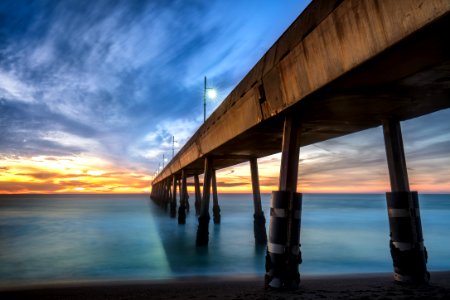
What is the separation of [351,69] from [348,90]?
1274 mm

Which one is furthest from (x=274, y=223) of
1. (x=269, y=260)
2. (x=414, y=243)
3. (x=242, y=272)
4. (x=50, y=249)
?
(x=50, y=249)

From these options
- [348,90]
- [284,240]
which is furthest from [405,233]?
[348,90]

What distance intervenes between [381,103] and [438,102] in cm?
108

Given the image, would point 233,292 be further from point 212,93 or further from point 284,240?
point 212,93

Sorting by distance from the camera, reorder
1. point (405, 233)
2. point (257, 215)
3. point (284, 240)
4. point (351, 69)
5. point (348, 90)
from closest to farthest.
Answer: point (351, 69) → point (348, 90) → point (284, 240) → point (405, 233) → point (257, 215)

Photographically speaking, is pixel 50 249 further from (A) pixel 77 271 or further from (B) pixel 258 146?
(B) pixel 258 146

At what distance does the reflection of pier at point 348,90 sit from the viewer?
357cm

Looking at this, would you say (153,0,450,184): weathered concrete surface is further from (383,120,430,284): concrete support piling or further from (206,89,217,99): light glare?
(206,89,217,99): light glare

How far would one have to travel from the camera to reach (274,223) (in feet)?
20.0

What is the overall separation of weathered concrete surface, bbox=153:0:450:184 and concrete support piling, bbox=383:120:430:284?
1541 millimetres

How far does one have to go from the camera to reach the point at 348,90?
530 centimetres

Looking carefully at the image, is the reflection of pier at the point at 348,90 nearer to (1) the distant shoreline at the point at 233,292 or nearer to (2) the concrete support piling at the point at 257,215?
(1) the distant shoreline at the point at 233,292

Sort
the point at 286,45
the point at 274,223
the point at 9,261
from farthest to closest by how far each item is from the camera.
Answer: the point at 9,261 → the point at 274,223 → the point at 286,45

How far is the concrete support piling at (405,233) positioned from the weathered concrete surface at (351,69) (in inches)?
60.7
